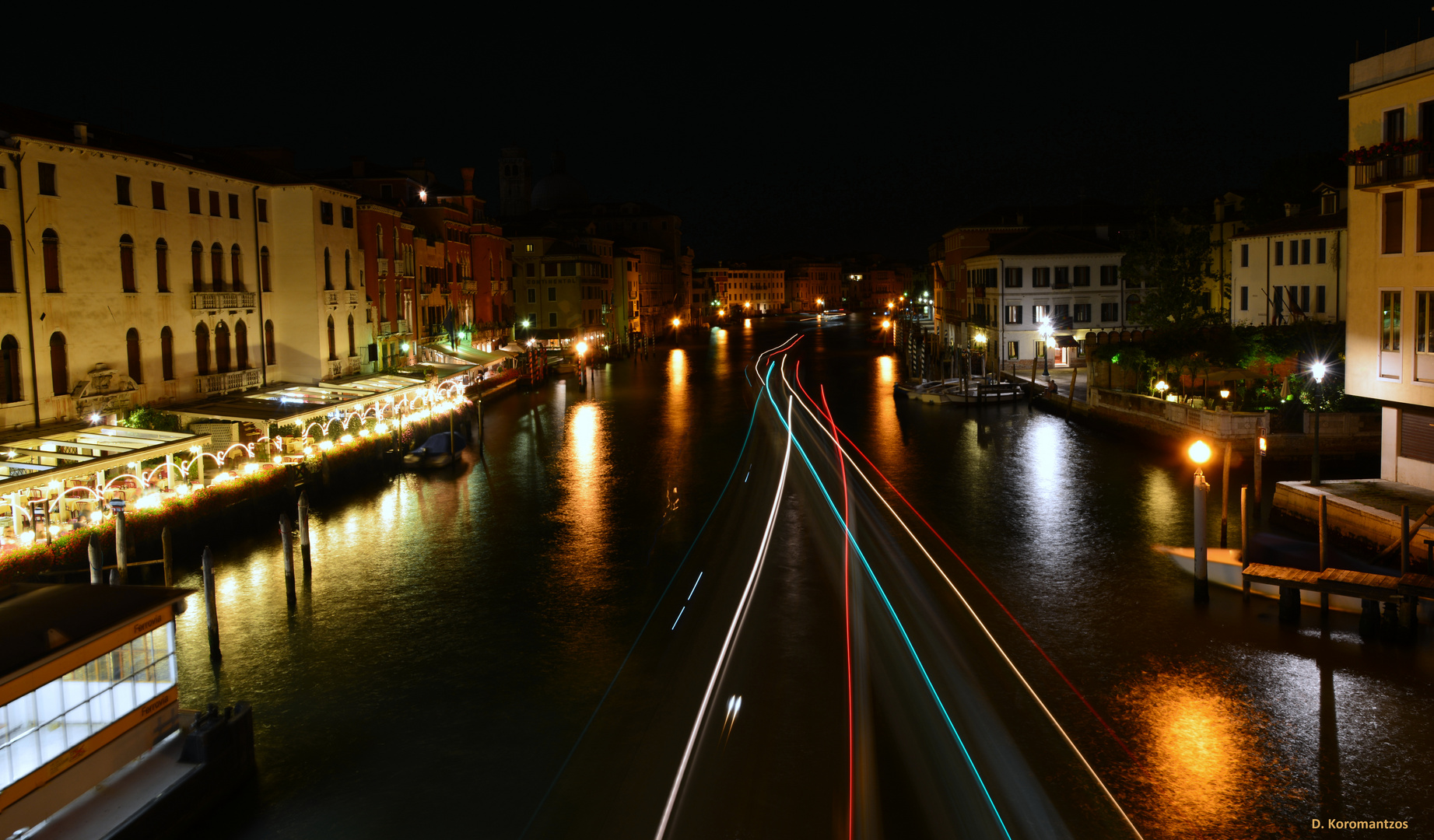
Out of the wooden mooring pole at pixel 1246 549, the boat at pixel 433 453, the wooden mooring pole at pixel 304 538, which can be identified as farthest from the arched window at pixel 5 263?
the wooden mooring pole at pixel 1246 549

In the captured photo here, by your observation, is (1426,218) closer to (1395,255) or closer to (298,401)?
(1395,255)

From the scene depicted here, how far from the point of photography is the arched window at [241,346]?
3181 centimetres

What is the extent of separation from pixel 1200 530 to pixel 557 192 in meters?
99.8

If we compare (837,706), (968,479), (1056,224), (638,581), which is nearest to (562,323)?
(1056,224)

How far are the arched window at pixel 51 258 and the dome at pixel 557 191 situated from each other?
3429 inches

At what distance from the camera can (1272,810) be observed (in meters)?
10.1

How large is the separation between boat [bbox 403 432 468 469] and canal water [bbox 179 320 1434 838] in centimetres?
118

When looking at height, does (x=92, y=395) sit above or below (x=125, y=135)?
below

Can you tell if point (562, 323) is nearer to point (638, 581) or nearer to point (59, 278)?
point (59, 278)

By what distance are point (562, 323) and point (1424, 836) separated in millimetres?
73312

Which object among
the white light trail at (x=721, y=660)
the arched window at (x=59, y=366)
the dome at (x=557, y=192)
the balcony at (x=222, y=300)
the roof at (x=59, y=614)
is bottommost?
the white light trail at (x=721, y=660)

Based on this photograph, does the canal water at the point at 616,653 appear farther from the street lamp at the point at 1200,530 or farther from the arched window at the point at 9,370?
the arched window at the point at 9,370

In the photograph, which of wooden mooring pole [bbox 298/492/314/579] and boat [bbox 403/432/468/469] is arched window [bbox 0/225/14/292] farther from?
boat [bbox 403/432/468/469]

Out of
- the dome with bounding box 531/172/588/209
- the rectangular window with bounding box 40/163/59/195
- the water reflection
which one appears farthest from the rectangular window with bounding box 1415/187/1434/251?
the dome with bounding box 531/172/588/209
